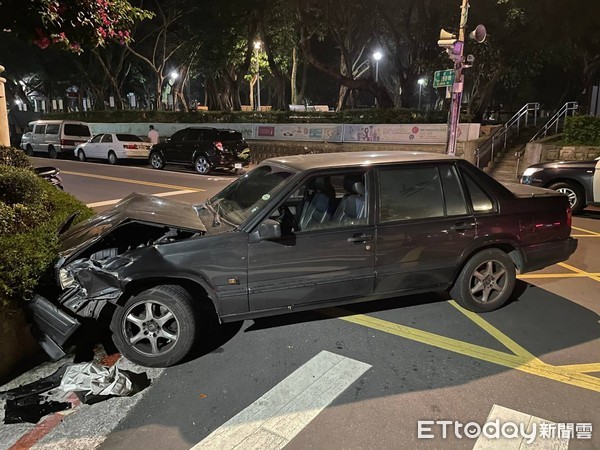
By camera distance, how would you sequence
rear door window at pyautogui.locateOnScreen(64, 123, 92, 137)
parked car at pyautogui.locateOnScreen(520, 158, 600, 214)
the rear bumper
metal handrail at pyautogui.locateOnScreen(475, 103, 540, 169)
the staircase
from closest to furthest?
the rear bumper
parked car at pyautogui.locateOnScreen(520, 158, 600, 214)
the staircase
metal handrail at pyautogui.locateOnScreen(475, 103, 540, 169)
rear door window at pyautogui.locateOnScreen(64, 123, 92, 137)

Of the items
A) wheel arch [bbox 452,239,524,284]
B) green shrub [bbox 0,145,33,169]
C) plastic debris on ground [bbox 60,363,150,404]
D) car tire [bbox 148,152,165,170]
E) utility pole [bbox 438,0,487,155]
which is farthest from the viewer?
car tire [bbox 148,152,165,170]

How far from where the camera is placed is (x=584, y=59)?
2841cm

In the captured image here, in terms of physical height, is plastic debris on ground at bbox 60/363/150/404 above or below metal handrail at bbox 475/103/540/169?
below

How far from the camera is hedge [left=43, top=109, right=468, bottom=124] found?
19.2 meters

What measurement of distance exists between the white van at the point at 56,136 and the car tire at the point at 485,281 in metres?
22.0

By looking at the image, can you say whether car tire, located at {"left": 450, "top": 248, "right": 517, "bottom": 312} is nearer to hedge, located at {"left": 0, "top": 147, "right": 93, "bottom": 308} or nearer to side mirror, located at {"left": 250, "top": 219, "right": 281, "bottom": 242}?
side mirror, located at {"left": 250, "top": 219, "right": 281, "bottom": 242}

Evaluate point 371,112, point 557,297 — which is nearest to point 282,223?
point 557,297

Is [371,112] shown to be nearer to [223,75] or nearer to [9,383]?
A: [223,75]

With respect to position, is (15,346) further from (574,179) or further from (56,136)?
(56,136)

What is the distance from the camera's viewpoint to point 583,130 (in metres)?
14.2

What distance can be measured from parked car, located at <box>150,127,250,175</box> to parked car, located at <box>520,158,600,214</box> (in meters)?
9.76

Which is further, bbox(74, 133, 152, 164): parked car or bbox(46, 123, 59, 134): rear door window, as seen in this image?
bbox(46, 123, 59, 134): rear door window

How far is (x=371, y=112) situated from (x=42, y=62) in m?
30.4

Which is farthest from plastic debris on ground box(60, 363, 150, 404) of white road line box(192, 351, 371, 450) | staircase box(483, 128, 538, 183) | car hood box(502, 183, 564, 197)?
staircase box(483, 128, 538, 183)
